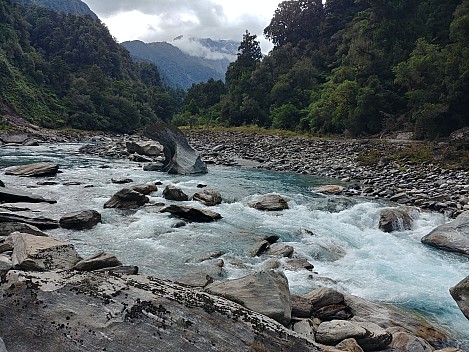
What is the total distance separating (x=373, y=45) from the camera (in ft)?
147

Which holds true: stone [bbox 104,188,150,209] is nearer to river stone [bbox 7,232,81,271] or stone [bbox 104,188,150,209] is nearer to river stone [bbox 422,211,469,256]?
river stone [bbox 7,232,81,271]

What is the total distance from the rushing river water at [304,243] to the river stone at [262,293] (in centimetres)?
200

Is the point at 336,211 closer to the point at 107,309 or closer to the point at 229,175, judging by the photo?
the point at 229,175

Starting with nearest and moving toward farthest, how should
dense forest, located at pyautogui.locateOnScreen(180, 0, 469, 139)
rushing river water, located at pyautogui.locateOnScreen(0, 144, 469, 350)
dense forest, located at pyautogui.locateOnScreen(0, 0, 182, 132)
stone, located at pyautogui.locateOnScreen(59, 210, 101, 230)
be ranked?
rushing river water, located at pyautogui.locateOnScreen(0, 144, 469, 350)
stone, located at pyautogui.locateOnScreen(59, 210, 101, 230)
dense forest, located at pyautogui.locateOnScreen(180, 0, 469, 139)
dense forest, located at pyautogui.locateOnScreen(0, 0, 182, 132)

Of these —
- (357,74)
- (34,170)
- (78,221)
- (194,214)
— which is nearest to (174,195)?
(194,214)

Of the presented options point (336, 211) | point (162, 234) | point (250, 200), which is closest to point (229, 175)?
point (250, 200)

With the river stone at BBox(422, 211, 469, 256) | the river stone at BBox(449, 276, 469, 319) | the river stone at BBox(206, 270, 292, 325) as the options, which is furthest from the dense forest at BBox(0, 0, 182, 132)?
the river stone at BBox(449, 276, 469, 319)

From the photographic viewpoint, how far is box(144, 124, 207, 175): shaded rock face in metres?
26.4

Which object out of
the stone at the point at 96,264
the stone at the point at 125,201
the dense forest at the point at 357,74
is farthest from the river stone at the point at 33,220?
the dense forest at the point at 357,74

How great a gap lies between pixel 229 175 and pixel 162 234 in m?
13.4

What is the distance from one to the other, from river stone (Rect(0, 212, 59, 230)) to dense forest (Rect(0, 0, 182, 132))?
60.3 meters

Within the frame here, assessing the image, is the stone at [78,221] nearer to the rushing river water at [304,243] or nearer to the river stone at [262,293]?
the rushing river water at [304,243]

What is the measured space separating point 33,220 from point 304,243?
8.81 metres

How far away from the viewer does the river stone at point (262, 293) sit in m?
6.53
